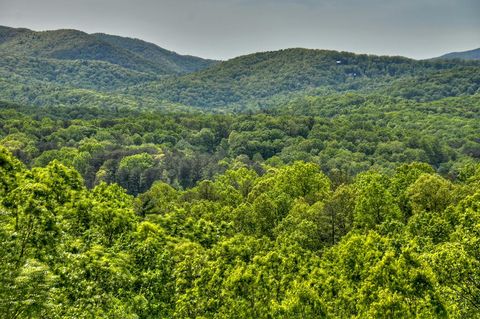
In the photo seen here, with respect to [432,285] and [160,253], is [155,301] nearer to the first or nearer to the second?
[160,253]

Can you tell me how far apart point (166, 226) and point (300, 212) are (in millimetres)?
19033

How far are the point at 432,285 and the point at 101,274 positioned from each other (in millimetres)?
22716

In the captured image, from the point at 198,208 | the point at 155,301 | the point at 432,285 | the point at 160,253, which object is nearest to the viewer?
the point at 432,285

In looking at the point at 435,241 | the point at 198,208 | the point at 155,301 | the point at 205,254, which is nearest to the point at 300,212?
the point at 198,208

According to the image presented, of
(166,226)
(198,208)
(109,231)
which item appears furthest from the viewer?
(198,208)

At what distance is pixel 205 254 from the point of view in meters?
46.4

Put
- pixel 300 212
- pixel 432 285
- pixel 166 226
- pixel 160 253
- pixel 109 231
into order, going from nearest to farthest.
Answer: pixel 432 285 < pixel 160 253 < pixel 109 231 < pixel 166 226 < pixel 300 212

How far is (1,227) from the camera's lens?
92.3ft

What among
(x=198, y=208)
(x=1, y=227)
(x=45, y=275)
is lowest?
(x=198, y=208)

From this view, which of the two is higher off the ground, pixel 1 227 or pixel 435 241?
pixel 1 227

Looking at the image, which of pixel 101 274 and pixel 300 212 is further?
pixel 300 212

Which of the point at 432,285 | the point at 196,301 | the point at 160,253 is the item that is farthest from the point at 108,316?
the point at 432,285

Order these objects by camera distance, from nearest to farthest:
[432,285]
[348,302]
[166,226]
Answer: [432,285], [348,302], [166,226]

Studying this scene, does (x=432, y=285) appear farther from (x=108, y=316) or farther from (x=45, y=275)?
(x=45, y=275)
